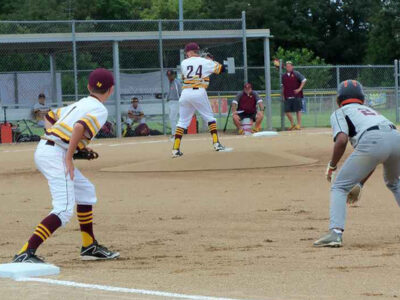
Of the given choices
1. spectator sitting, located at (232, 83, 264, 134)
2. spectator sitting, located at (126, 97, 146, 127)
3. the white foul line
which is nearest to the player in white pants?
spectator sitting, located at (232, 83, 264, 134)

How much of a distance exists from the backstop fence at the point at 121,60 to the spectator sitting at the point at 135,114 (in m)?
0.35

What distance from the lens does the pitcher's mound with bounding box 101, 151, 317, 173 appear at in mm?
16609

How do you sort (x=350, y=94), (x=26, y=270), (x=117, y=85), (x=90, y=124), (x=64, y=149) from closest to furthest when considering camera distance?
(x=26, y=270) < (x=90, y=124) < (x=64, y=149) < (x=350, y=94) < (x=117, y=85)

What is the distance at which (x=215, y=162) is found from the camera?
55.0ft

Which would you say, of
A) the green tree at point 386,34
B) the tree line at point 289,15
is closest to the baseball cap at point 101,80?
the green tree at point 386,34

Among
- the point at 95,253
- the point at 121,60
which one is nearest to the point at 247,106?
the point at 121,60

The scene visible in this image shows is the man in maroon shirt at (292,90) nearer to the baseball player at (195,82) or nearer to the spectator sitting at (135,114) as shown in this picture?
the spectator sitting at (135,114)

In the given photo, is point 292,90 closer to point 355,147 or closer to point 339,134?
point 355,147

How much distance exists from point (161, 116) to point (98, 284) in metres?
21.8

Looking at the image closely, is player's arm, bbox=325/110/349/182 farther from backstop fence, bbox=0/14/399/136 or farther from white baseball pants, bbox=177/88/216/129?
backstop fence, bbox=0/14/399/136

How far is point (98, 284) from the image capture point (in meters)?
6.75

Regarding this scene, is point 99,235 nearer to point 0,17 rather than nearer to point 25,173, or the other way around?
point 25,173

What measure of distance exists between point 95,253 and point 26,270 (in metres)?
1.21

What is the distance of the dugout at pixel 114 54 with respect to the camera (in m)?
26.0
